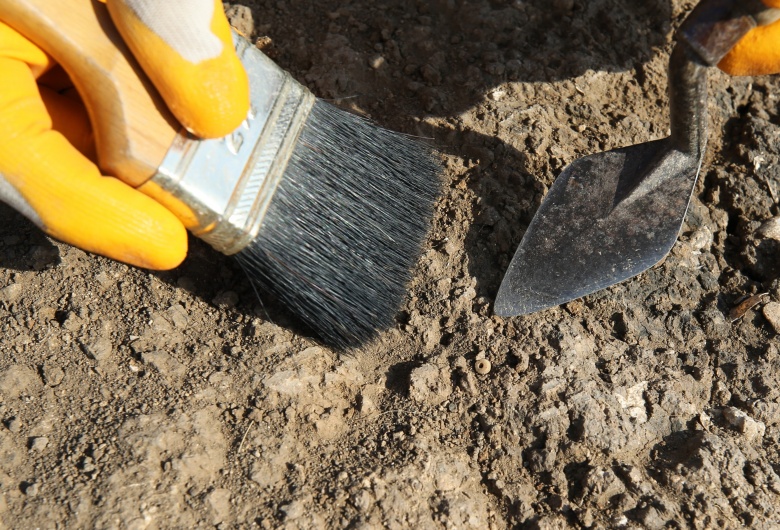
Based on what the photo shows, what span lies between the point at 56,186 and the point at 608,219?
1.64 meters

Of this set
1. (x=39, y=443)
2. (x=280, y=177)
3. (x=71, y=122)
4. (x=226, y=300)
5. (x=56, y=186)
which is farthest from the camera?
(x=226, y=300)

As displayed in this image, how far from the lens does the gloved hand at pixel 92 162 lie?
1871 millimetres

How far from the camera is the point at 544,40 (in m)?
2.93

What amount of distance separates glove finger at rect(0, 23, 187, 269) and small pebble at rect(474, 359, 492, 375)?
0.96 metres

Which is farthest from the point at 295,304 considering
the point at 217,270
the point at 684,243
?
the point at 684,243

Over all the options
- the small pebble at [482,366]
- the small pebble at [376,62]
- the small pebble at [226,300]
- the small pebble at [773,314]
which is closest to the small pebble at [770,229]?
the small pebble at [773,314]

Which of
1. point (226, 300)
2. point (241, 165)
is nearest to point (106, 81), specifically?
point (241, 165)

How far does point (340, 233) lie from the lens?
89.8 inches

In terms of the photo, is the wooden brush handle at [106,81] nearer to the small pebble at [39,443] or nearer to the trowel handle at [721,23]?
the small pebble at [39,443]

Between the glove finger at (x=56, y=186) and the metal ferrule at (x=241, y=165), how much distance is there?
101mm

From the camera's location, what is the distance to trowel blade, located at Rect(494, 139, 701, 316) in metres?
2.34

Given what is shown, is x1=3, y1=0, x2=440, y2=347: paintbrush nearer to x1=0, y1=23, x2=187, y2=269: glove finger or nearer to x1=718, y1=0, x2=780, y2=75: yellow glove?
x1=0, y1=23, x2=187, y2=269: glove finger

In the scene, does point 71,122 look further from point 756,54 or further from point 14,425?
point 756,54

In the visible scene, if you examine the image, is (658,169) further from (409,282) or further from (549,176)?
(409,282)
